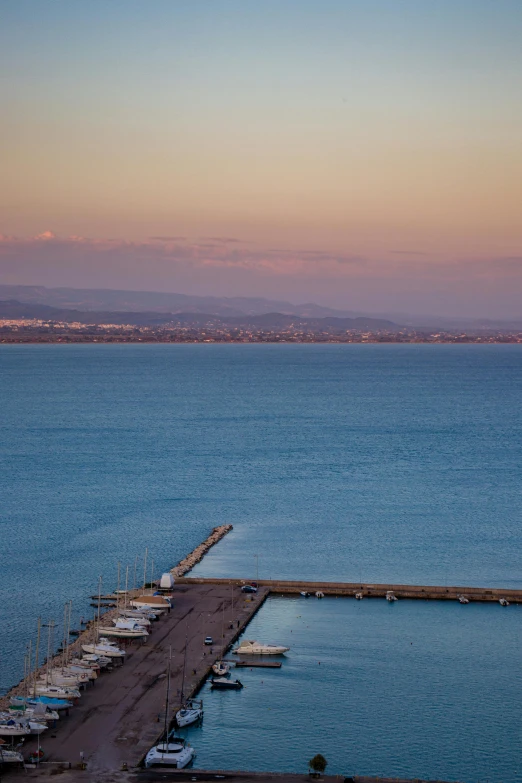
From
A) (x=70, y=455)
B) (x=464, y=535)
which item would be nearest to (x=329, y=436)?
(x=70, y=455)

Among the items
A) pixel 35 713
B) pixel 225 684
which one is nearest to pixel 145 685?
pixel 225 684

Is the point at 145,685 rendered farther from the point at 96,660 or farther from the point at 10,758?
the point at 10,758

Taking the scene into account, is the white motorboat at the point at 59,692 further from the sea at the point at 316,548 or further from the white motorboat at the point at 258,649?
the white motorboat at the point at 258,649

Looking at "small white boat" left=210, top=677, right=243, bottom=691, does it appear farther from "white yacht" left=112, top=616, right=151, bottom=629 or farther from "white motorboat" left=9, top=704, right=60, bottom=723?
"white motorboat" left=9, top=704, right=60, bottom=723

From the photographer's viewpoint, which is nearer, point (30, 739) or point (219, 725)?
point (30, 739)

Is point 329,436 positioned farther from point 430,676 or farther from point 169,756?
point 169,756
